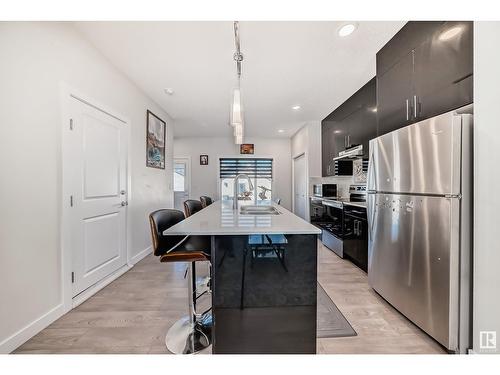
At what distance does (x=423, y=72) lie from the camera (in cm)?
174

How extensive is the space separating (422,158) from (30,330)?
299 cm

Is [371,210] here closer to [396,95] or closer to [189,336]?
[396,95]

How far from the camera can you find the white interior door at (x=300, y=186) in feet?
16.6

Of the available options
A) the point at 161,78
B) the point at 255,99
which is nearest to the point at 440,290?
the point at 255,99

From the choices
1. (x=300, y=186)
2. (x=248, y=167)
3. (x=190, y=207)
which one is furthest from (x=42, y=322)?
(x=248, y=167)

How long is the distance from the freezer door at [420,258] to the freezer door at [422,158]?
9 centimetres

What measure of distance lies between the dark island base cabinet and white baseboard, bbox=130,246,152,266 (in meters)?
2.23

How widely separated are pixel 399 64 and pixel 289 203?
467 cm

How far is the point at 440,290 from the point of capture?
1.41 m

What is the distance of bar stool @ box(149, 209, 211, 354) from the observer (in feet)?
4.52

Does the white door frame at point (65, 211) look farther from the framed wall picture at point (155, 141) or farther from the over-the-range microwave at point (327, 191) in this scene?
the over-the-range microwave at point (327, 191)

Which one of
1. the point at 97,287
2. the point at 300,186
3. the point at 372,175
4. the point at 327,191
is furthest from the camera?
the point at 300,186

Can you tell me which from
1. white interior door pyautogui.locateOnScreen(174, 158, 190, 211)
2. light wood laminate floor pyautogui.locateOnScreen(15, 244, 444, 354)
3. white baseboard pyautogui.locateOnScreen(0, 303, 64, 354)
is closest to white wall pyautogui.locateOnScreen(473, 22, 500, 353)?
light wood laminate floor pyautogui.locateOnScreen(15, 244, 444, 354)

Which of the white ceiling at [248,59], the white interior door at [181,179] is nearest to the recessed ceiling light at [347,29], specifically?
the white ceiling at [248,59]
